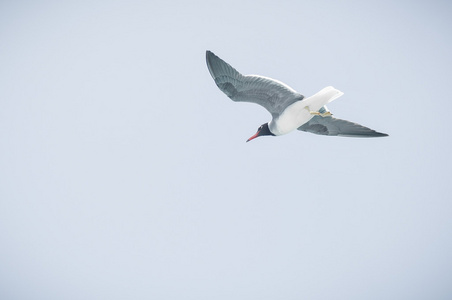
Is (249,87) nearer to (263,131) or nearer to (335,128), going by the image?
(263,131)

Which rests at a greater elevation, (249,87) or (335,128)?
(249,87)

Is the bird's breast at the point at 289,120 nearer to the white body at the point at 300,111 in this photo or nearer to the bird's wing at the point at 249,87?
the white body at the point at 300,111

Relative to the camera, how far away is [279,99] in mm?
9641

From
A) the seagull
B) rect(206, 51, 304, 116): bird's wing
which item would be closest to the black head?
the seagull

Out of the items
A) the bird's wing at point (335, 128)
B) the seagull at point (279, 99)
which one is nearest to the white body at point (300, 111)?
the seagull at point (279, 99)

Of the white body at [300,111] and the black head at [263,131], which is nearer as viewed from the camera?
the white body at [300,111]

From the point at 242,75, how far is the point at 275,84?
66 cm

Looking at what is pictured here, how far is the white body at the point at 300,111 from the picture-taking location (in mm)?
9195

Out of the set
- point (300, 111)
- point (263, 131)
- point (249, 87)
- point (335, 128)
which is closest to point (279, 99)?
point (300, 111)

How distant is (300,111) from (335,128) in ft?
4.66

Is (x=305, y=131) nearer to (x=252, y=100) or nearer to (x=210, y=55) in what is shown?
(x=252, y=100)

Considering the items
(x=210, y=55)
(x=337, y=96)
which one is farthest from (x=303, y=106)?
(x=210, y=55)

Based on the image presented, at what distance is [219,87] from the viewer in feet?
31.4

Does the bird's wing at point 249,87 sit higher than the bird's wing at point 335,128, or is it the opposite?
the bird's wing at point 249,87
